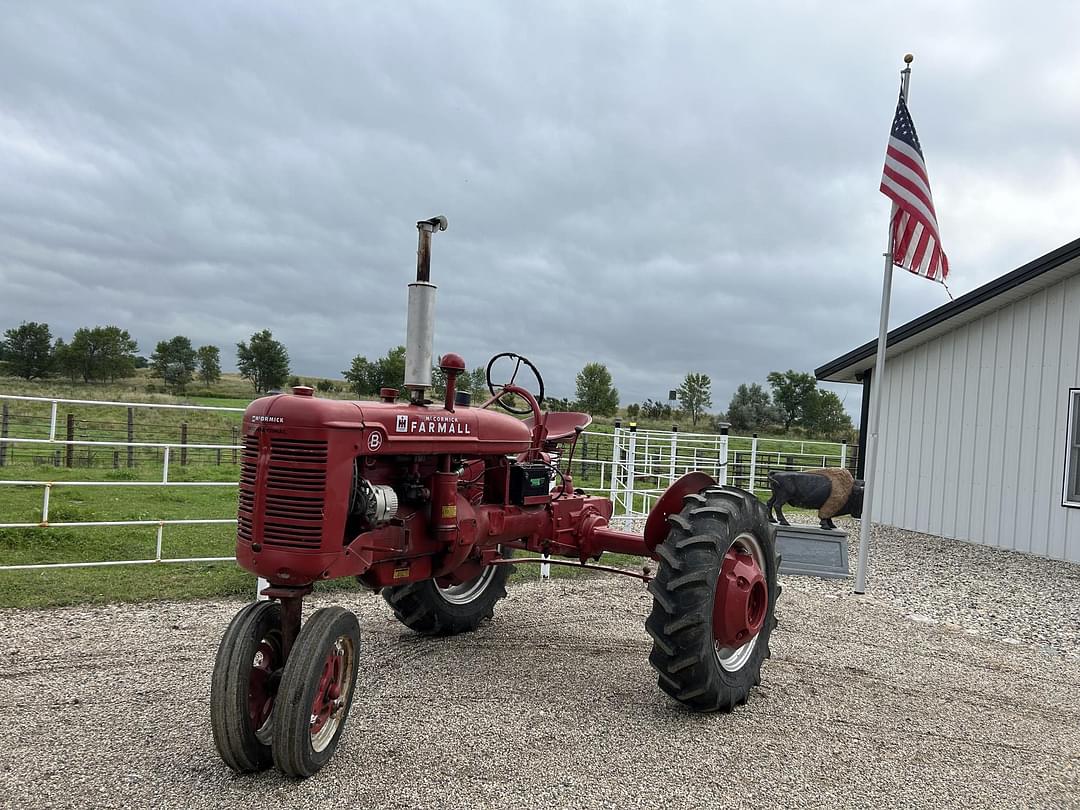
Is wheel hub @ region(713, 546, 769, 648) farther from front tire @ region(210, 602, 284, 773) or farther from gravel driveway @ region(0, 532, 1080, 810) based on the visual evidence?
front tire @ region(210, 602, 284, 773)

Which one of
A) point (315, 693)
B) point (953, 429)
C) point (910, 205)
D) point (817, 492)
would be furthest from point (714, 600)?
point (953, 429)

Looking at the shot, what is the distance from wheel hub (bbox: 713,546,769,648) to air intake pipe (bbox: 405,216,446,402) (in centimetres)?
187

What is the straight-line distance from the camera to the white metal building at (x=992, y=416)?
9.59 m

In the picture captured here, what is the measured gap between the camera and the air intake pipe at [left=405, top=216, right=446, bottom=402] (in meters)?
3.45

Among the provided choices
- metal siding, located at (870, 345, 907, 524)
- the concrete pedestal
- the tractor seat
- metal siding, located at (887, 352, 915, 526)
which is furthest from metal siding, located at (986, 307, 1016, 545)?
the tractor seat

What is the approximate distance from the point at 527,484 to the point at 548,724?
134 cm

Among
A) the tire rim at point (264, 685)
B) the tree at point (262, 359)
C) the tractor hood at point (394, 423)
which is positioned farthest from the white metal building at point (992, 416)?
the tree at point (262, 359)

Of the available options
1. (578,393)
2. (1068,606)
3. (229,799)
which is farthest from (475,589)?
(578,393)

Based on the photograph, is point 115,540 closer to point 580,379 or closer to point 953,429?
point 953,429

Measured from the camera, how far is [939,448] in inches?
445

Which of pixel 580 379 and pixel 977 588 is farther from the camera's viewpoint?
pixel 580 379

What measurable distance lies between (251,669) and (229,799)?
0.46m

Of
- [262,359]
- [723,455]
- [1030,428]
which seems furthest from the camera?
[262,359]

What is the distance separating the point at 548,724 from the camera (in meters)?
3.82
